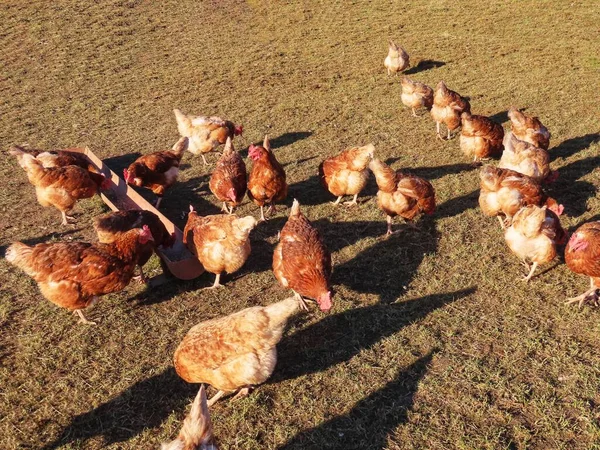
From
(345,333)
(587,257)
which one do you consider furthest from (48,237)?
(587,257)

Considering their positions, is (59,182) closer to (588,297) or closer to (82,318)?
(82,318)

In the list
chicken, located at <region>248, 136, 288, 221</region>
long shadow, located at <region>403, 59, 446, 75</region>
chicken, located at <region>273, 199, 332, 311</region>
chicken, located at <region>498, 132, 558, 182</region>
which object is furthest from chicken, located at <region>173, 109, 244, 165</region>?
long shadow, located at <region>403, 59, 446, 75</region>

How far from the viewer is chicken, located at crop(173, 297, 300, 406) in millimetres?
3971

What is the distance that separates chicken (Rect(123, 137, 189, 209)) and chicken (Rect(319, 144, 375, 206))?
2454 mm

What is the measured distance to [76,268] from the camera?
193 inches

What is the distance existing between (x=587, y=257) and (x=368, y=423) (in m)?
3.01

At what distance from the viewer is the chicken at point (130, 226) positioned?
225 inches

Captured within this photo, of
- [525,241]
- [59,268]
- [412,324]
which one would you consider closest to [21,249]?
[59,268]

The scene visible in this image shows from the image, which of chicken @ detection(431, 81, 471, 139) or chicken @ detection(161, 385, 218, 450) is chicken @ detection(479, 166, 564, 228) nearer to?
chicken @ detection(431, 81, 471, 139)

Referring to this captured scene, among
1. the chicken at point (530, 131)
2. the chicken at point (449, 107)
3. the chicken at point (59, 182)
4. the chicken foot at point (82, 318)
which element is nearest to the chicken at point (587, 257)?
the chicken at point (530, 131)

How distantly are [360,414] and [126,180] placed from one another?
5025 millimetres

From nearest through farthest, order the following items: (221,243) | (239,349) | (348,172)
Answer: (239,349) < (221,243) < (348,172)

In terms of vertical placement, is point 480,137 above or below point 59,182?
below

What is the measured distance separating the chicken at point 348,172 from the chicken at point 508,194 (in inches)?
65.5
